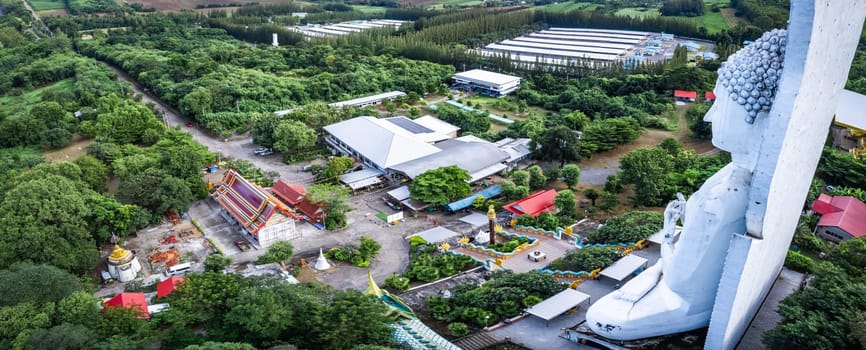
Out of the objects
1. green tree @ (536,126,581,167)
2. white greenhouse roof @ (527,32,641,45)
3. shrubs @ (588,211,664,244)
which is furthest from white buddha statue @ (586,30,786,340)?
white greenhouse roof @ (527,32,641,45)

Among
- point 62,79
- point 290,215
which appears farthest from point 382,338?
point 62,79

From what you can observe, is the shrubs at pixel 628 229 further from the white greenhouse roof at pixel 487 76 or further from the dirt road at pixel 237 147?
the white greenhouse roof at pixel 487 76

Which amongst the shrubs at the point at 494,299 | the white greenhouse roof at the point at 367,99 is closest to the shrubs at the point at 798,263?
the shrubs at the point at 494,299

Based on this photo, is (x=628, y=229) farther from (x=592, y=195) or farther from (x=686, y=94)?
(x=686, y=94)

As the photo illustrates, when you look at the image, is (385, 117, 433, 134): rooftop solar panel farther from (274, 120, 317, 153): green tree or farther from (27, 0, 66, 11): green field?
(27, 0, 66, 11): green field

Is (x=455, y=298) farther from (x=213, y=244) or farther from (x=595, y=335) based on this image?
(x=213, y=244)

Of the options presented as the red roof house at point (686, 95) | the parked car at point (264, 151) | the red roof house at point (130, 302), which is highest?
the red roof house at point (686, 95)
